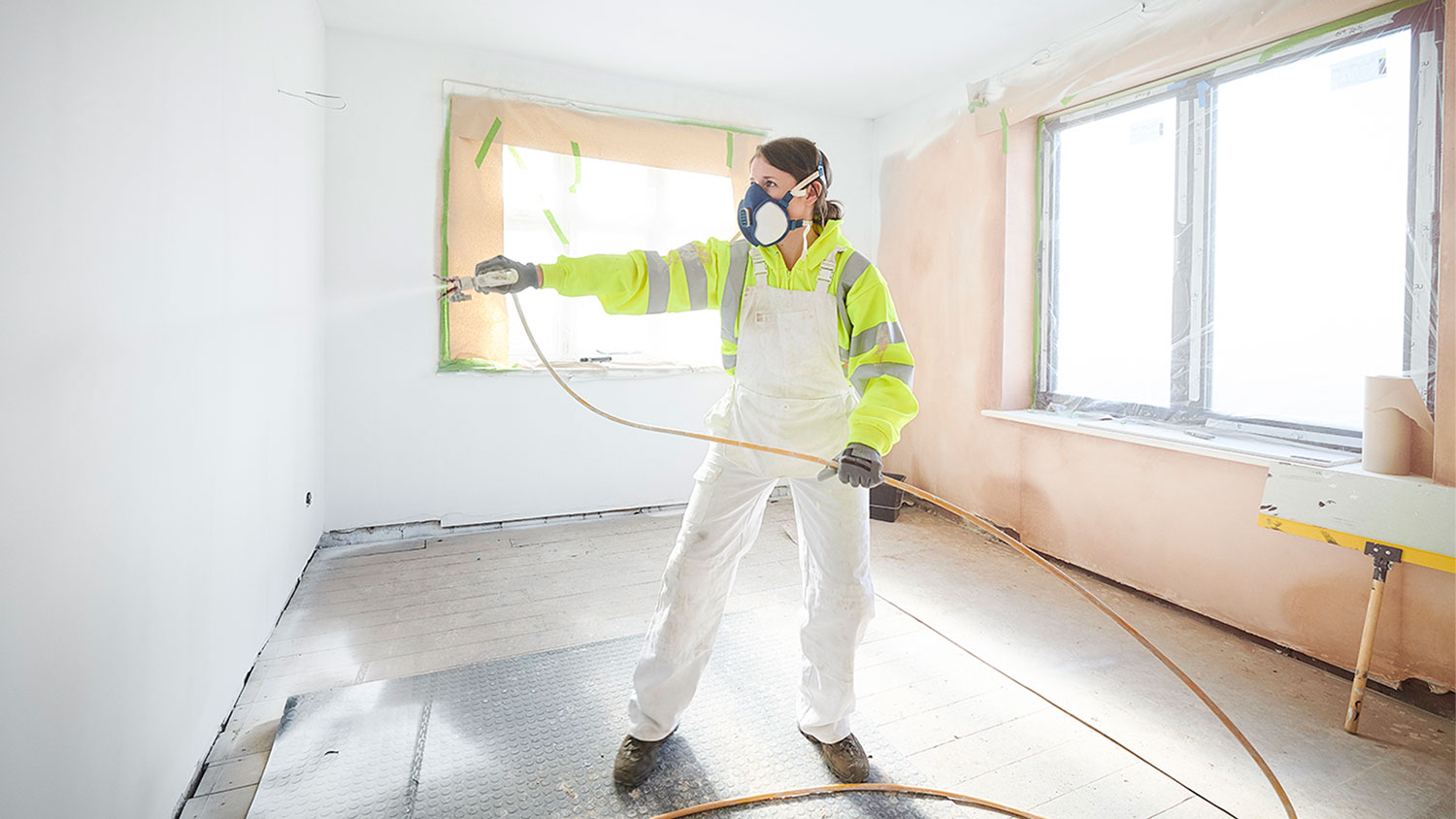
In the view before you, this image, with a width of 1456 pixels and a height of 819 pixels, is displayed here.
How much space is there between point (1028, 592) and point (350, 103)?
3.64 metres

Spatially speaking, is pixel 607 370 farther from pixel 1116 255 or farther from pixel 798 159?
pixel 1116 255

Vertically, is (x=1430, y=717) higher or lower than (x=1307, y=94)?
lower

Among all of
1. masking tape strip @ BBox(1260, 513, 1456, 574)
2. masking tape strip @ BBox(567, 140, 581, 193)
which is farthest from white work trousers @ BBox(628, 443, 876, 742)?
masking tape strip @ BBox(567, 140, 581, 193)

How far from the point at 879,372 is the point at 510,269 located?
0.83 meters

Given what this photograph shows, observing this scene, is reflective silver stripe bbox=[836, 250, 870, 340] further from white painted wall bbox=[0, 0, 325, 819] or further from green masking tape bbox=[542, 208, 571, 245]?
green masking tape bbox=[542, 208, 571, 245]

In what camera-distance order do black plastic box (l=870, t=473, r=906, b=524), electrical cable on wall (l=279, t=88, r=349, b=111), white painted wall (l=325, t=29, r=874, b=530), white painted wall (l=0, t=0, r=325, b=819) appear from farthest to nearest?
1. black plastic box (l=870, t=473, r=906, b=524)
2. white painted wall (l=325, t=29, r=874, b=530)
3. electrical cable on wall (l=279, t=88, r=349, b=111)
4. white painted wall (l=0, t=0, r=325, b=819)

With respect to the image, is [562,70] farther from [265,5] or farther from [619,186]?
[265,5]

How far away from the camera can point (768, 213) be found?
1.54 metres

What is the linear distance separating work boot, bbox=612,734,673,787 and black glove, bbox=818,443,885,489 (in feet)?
2.69

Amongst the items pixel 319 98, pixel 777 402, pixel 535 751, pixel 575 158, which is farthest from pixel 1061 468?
pixel 319 98

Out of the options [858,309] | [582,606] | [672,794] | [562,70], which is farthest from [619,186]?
[672,794]

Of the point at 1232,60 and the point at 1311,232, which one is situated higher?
the point at 1232,60

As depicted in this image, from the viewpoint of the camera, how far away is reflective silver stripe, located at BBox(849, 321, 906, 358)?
1.49 meters

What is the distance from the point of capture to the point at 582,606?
8.52 feet
